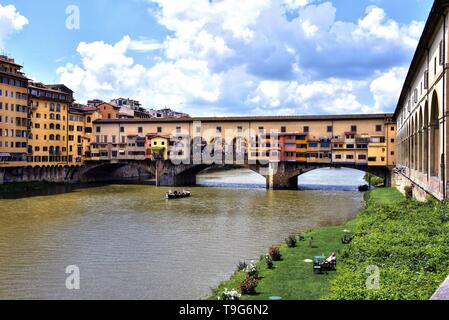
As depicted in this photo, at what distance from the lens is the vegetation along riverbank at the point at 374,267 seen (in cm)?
1236

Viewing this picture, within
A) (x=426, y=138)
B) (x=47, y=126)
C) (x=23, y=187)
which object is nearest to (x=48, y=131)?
(x=47, y=126)

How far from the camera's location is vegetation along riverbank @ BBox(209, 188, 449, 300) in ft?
40.5

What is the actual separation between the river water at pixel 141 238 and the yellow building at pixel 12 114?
13656mm

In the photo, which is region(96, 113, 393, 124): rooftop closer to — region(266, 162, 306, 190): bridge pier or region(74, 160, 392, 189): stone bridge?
region(74, 160, 392, 189): stone bridge

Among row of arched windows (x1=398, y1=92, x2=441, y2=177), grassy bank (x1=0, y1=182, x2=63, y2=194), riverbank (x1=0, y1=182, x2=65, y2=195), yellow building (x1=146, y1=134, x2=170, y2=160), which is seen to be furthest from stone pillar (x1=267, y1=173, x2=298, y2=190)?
grassy bank (x1=0, y1=182, x2=63, y2=194)

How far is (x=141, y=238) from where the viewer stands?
3067cm

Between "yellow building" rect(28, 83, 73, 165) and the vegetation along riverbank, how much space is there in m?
58.6

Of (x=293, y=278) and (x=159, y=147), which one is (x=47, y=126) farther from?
(x=293, y=278)

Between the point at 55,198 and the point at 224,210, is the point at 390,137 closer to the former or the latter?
the point at 224,210

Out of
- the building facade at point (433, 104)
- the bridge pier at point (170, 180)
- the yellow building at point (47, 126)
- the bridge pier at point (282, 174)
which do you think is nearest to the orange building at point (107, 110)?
the yellow building at point (47, 126)

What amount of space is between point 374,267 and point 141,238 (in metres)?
19.5
